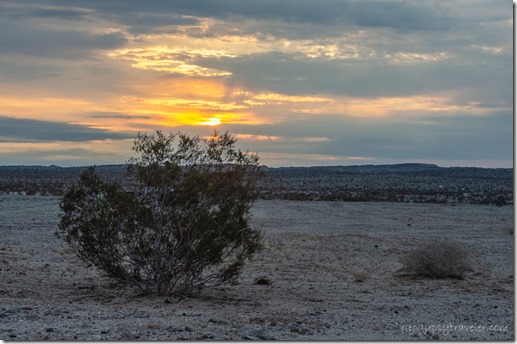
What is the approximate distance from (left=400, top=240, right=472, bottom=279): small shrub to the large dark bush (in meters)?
5.54

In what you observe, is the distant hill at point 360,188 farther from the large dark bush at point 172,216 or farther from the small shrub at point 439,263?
the small shrub at point 439,263

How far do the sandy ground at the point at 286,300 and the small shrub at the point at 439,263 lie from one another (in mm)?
378

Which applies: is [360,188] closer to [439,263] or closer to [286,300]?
[439,263]

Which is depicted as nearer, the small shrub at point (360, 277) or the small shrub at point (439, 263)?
the small shrub at point (360, 277)

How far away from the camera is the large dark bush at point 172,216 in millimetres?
14078

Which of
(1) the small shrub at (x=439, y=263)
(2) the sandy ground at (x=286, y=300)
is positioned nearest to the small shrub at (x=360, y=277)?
(2) the sandy ground at (x=286, y=300)

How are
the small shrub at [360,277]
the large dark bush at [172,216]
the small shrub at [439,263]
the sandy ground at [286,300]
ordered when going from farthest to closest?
the small shrub at [439,263] → the small shrub at [360,277] → the large dark bush at [172,216] → the sandy ground at [286,300]

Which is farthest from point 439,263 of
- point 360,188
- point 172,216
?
point 360,188

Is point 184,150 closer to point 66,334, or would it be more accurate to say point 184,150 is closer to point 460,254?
point 66,334

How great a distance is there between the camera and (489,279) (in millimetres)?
18688

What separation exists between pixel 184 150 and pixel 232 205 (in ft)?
4.21

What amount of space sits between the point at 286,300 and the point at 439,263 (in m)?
5.24

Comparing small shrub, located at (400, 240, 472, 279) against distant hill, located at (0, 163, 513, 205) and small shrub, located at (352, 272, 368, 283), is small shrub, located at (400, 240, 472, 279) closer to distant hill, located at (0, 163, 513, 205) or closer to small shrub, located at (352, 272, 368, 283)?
small shrub, located at (352, 272, 368, 283)

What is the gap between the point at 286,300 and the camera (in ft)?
48.2
